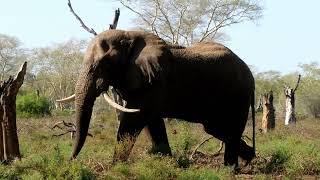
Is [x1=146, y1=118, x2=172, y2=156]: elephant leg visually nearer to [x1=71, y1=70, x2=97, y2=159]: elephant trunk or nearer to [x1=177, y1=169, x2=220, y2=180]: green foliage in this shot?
[x1=71, y1=70, x2=97, y2=159]: elephant trunk

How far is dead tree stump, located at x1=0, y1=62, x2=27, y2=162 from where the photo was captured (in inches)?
392

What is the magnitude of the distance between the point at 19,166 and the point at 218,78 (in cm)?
386

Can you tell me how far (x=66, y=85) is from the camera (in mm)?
68750

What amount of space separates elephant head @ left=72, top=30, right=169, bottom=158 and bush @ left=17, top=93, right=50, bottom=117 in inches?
1061

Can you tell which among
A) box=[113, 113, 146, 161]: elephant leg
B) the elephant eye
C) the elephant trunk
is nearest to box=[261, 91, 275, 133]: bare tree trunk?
box=[113, 113, 146, 161]: elephant leg

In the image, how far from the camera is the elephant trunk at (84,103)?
384 inches

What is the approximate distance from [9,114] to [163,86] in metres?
2.42

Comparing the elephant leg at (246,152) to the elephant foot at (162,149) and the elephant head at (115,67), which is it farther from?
the elephant head at (115,67)

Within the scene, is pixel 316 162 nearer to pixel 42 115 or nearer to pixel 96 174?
pixel 96 174

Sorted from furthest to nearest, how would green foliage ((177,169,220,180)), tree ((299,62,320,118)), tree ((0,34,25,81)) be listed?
1. tree ((0,34,25,81))
2. tree ((299,62,320,118))
3. green foliage ((177,169,220,180))

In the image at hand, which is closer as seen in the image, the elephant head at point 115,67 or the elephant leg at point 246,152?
the elephant head at point 115,67

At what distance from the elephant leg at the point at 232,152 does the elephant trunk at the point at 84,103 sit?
2726mm

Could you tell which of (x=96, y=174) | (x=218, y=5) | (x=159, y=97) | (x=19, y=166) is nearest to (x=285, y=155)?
(x=159, y=97)

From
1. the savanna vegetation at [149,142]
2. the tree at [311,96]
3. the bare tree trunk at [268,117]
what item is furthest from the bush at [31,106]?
the tree at [311,96]
